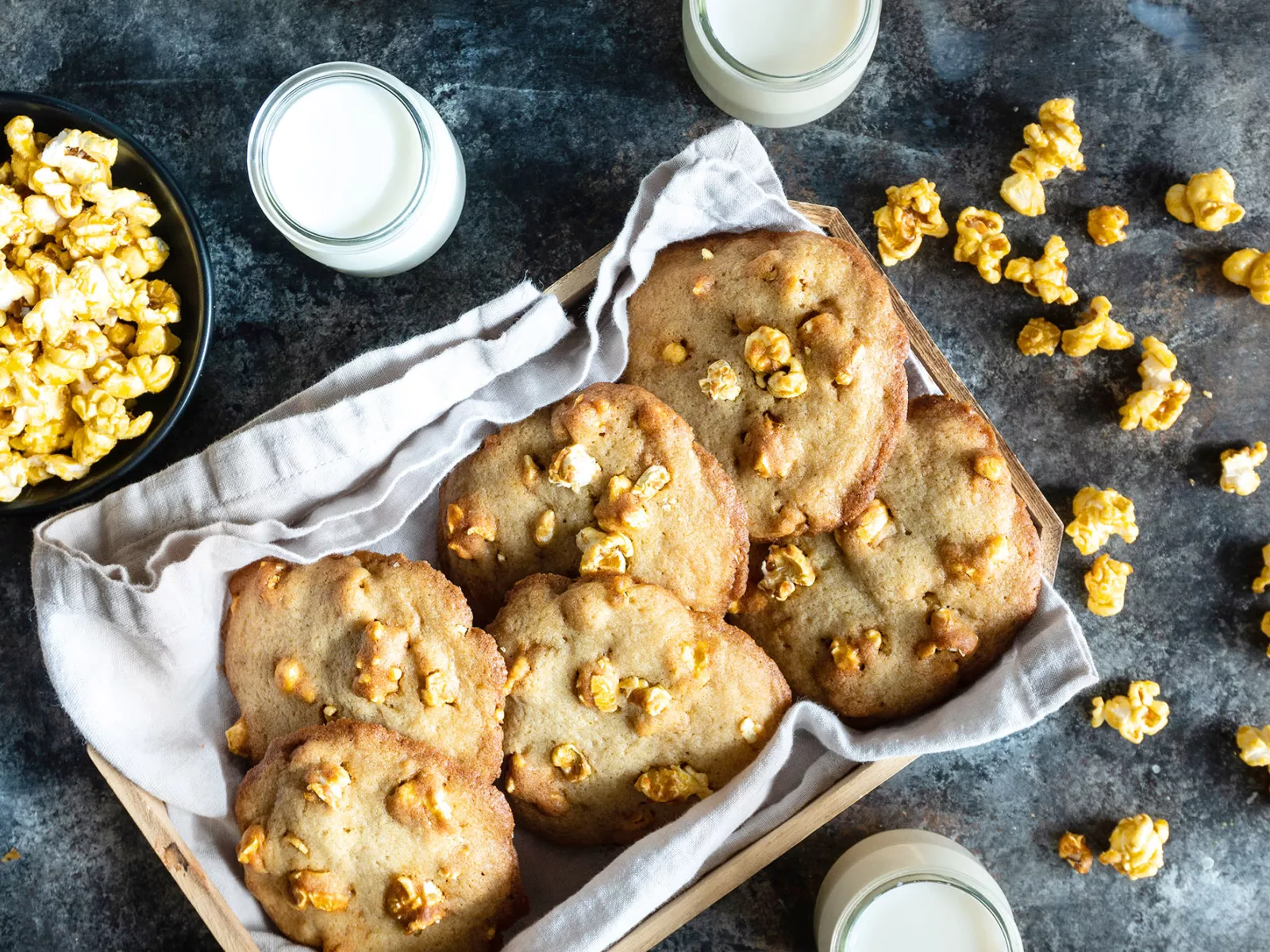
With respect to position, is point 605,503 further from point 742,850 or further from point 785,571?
point 742,850

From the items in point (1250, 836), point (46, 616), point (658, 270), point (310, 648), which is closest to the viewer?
point (46, 616)

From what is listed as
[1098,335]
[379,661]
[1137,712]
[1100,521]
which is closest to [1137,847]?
[1137,712]

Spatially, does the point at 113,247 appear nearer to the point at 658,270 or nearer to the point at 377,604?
the point at 377,604

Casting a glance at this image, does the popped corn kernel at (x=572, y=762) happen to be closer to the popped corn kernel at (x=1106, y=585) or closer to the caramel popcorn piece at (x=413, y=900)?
the caramel popcorn piece at (x=413, y=900)

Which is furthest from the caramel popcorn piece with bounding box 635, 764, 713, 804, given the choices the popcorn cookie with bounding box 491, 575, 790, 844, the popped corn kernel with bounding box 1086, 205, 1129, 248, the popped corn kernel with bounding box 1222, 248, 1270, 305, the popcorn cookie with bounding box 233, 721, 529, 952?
the popped corn kernel with bounding box 1222, 248, 1270, 305

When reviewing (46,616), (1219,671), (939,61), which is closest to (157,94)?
(46,616)

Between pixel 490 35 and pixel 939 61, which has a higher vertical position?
pixel 490 35

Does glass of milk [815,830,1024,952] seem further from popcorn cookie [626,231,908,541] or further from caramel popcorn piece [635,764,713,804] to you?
popcorn cookie [626,231,908,541]
